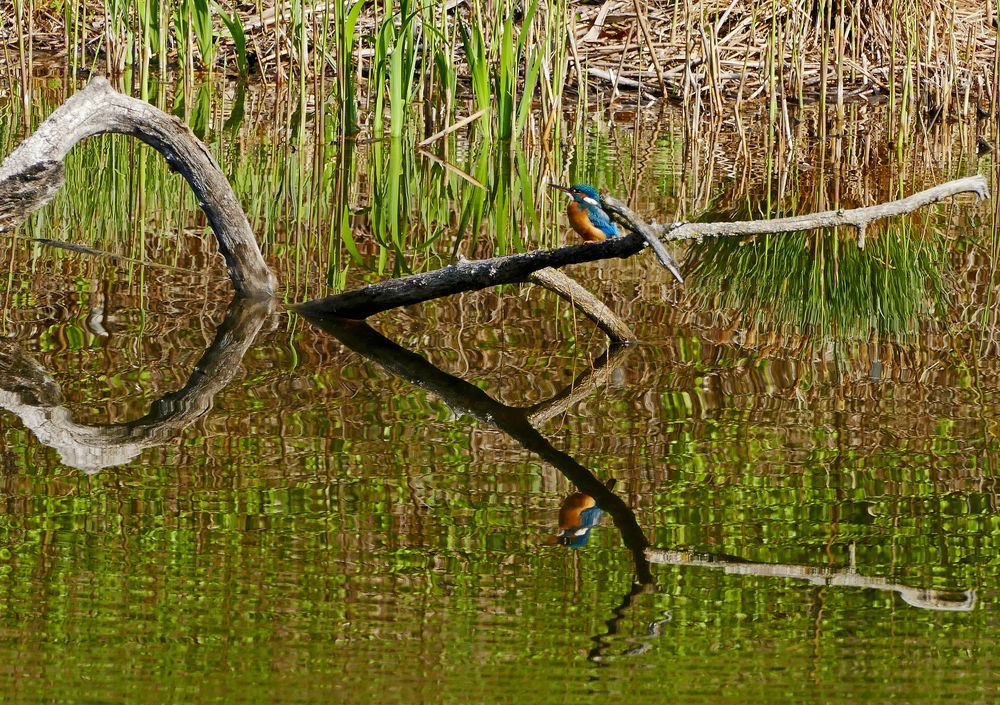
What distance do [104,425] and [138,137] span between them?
5.47 ft

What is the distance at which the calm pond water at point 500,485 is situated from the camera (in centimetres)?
229

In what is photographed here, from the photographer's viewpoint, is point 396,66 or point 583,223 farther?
point 396,66

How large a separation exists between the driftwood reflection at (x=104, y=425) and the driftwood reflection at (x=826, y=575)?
54.6 inches

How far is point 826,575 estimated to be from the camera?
107 inches

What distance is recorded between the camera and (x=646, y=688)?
7.25ft

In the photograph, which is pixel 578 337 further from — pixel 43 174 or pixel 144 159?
pixel 144 159

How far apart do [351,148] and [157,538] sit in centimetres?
628

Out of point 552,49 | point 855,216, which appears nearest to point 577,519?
point 855,216

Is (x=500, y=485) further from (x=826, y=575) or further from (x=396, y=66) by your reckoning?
(x=396, y=66)

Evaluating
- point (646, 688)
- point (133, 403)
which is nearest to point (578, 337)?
point (133, 403)

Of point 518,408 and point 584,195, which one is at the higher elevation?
point 584,195

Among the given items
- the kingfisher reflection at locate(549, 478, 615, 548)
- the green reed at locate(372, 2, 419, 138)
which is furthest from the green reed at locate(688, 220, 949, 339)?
the green reed at locate(372, 2, 419, 138)

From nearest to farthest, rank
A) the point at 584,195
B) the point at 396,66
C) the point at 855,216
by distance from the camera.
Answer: the point at 855,216, the point at 584,195, the point at 396,66

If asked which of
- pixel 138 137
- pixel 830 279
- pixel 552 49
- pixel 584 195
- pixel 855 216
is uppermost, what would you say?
pixel 552 49
